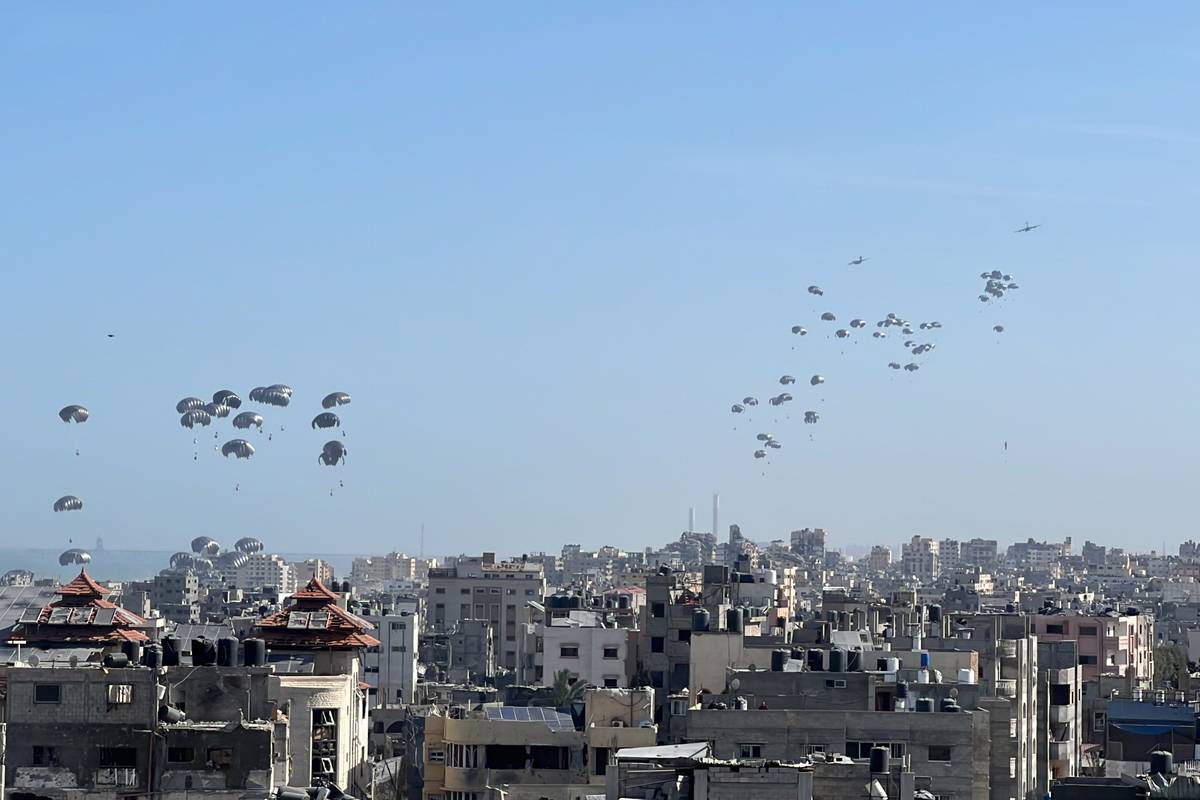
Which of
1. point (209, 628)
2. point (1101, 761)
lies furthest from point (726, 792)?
point (209, 628)

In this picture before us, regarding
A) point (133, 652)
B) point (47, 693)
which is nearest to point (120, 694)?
point (47, 693)

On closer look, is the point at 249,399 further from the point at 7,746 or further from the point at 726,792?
the point at 726,792

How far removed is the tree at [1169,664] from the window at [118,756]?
77.4 m

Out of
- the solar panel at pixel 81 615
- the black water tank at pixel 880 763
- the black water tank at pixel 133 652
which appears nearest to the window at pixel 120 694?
the black water tank at pixel 133 652

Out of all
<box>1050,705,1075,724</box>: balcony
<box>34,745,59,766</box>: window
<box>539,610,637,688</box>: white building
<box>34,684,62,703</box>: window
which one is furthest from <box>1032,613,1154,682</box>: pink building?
<box>34,745,59,766</box>: window

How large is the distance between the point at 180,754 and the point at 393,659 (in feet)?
252

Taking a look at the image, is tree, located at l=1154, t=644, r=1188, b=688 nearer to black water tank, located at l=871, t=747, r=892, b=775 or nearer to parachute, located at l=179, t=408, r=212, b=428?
parachute, located at l=179, t=408, r=212, b=428

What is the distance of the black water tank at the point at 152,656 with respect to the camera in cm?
5644

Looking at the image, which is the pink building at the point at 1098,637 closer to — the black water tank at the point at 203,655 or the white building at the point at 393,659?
the white building at the point at 393,659

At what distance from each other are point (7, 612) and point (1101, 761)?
5153 centimetres

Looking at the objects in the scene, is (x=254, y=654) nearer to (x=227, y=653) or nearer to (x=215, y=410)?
(x=227, y=653)

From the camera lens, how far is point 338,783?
192 ft

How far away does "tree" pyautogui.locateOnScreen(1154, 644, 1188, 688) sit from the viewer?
12925 cm

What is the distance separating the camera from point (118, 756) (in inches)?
1997
